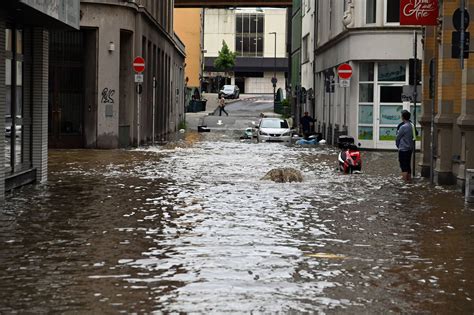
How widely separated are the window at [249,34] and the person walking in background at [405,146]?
4831 inches

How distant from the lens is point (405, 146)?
23.7 m

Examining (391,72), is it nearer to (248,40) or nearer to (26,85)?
(26,85)

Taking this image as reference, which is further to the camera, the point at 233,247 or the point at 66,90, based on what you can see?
the point at 66,90

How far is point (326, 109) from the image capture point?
5203cm

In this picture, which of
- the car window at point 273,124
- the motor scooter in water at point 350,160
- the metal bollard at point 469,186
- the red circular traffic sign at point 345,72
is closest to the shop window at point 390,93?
the red circular traffic sign at point 345,72

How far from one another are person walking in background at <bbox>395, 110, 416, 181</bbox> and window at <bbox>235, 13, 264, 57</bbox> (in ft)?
403

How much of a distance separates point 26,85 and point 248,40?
130 metres

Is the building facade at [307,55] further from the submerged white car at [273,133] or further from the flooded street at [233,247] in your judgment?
the flooded street at [233,247]

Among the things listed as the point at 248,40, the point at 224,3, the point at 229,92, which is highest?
the point at 248,40

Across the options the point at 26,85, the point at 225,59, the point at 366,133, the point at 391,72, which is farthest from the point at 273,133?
the point at 225,59

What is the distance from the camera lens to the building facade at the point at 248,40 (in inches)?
5714

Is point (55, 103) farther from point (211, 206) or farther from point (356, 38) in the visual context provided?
point (211, 206)

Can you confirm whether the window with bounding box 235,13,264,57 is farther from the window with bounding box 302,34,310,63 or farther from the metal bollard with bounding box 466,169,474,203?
the metal bollard with bounding box 466,169,474,203

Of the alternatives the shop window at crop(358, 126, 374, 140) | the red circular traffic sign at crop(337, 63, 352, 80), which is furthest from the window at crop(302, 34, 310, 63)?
the red circular traffic sign at crop(337, 63, 352, 80)
